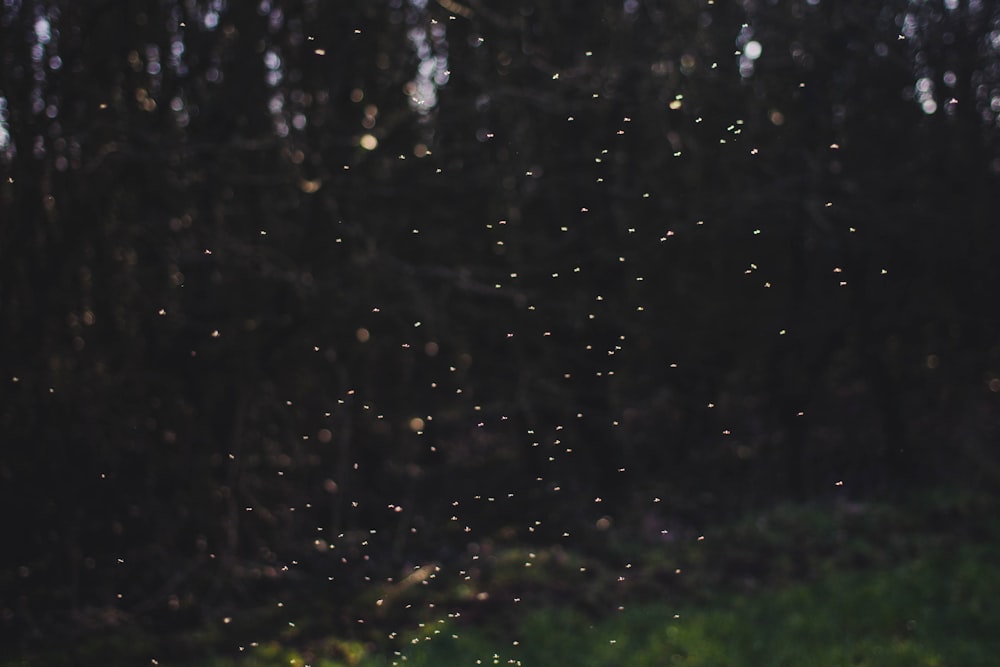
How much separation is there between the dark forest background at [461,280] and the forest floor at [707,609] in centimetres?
33

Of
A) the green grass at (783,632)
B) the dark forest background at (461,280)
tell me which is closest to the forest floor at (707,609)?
the green grass at (783,632)

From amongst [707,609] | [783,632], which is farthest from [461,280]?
[783,632]

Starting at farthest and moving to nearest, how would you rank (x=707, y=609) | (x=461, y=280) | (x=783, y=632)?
(x=461, y=280)
(x=707, y=609)
(x=783, y=632)

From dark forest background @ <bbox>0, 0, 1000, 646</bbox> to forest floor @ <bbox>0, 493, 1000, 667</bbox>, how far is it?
327mm

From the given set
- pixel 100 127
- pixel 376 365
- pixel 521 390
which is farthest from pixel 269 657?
pixel 100 127

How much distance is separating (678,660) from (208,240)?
2998 mm

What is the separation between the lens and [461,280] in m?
5.17

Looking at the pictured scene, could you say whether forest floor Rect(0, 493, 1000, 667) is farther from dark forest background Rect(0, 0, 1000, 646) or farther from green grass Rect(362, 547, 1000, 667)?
dark forest background Rect(0, 0, 1000, 646)

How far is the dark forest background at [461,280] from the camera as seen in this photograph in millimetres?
4586

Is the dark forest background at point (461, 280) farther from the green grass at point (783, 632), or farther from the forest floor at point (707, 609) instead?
the green grass at point (783, 632)

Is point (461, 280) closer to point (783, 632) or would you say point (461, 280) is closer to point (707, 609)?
point (707, 609)

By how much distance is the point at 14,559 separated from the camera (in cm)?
453

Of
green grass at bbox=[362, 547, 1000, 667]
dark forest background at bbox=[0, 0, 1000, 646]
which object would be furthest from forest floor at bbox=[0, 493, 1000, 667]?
dark forest background at bbox=[0, 0, 1000, 646]

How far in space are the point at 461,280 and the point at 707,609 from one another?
215 cm
